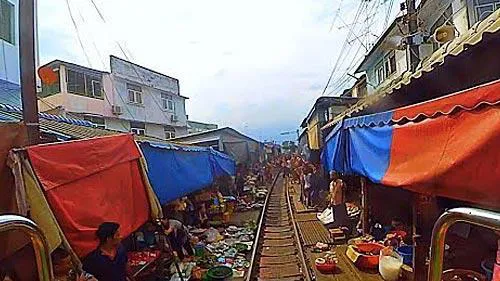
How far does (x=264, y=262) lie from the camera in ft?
33.9

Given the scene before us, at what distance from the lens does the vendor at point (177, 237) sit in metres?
8.76

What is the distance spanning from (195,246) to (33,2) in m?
7.27

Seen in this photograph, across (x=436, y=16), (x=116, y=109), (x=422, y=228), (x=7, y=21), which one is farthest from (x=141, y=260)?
(x=116, y=109)

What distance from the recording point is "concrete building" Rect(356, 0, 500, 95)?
10656mm

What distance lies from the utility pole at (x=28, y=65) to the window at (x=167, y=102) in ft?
101

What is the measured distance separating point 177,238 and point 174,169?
1.62 m

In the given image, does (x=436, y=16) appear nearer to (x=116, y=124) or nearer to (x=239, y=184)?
(x=239, y=184)

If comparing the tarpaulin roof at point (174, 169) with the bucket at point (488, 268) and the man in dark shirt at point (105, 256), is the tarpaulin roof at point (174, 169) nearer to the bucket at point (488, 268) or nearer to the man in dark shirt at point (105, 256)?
the man in dark shirt at point (105, 256)

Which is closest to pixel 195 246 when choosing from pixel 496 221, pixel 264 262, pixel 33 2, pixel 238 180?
pixel 264 262

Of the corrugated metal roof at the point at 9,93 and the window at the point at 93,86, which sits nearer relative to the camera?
the corrugated metal roof at the point at 9,93

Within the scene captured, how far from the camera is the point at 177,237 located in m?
8.94

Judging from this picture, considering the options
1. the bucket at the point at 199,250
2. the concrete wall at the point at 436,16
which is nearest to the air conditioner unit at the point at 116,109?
the concrete wall at the point at 436,16

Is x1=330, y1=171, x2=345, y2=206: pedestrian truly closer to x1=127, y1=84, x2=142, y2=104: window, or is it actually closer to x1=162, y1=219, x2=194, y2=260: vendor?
x1=162, y1=219, x2=194, y2=260: vendor

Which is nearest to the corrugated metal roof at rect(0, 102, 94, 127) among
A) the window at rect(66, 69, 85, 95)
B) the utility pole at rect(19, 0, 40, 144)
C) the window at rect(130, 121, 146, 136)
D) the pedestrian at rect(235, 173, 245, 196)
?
the utility pole at rect(19, 0, 40, 144)
